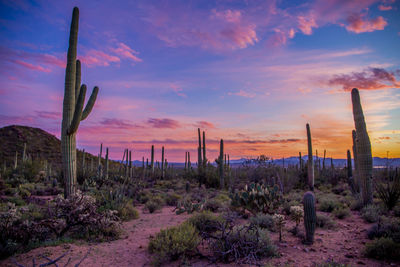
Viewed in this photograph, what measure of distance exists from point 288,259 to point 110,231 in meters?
4.66

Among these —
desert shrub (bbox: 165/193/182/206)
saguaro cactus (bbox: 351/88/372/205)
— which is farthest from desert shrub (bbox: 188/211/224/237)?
saguaro cactus (bbox: 351/88/372/205)

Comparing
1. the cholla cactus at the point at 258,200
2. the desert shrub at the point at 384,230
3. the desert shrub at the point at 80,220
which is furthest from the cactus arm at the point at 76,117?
the desert shrub at the point at 384,230

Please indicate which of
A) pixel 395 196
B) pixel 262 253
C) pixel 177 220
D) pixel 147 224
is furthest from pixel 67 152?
pixel 395 196

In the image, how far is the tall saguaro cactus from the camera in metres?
8.88

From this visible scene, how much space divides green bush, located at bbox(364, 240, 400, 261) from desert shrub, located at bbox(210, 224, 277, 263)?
209 cm

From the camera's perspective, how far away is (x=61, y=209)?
284 inches

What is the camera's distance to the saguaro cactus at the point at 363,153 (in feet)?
35.1

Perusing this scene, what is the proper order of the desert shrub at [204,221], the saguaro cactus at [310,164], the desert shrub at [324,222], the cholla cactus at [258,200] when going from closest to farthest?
the desert shrub at [204,221] → the desert shrub at [324,222] → the cholla cactus at [258,200] → the saguaro cactus at [310,164]

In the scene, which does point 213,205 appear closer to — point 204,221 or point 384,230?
point 204,221

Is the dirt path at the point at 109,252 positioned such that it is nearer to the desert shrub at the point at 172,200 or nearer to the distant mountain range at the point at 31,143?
the desert shrub at the point at 172,200

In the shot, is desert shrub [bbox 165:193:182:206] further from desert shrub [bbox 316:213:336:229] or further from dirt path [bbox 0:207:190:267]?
desert shrub [bbox 316:213:336:229]

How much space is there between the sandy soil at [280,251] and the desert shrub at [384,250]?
20 centimetres

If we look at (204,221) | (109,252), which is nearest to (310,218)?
(204,221)

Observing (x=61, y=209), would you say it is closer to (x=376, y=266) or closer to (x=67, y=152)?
(x=67, y=152)
